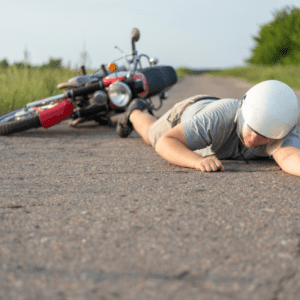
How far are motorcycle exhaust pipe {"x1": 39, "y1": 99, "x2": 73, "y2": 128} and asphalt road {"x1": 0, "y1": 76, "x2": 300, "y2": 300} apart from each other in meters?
1.63

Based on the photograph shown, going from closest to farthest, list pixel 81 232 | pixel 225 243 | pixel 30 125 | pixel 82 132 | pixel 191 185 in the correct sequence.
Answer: pixel 225 243
pixel 81 232
pixel 191 185
pixel 30 125
pixel 82 132

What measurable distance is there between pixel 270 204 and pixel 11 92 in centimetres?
511

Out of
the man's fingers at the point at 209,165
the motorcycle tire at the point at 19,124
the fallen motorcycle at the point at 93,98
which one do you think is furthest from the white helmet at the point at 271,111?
the motorcycle tire at the point at 19,124

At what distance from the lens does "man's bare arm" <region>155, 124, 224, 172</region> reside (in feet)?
9.16

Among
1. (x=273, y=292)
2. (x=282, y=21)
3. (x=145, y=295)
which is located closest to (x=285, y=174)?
(x=273, y=292)

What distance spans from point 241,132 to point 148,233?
140 cm

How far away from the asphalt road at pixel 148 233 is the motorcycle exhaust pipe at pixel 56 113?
5.36 feet

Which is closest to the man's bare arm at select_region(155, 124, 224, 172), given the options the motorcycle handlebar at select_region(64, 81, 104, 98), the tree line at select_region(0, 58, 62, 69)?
the motorcycle handlebar at select_region(64, 81, 104, 98)

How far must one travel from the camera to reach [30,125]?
4.58 metres

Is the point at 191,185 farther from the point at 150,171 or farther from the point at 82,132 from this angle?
the point at 82,132

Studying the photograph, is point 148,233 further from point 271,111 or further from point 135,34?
point 135,34

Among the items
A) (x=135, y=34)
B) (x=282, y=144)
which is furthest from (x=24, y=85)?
(x=282, y=144)

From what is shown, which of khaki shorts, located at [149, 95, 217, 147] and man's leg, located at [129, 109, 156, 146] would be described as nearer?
khaki shorts, located at [149, 95, 217, 147]

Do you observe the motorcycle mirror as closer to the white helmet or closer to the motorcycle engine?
the motorcycle engine
